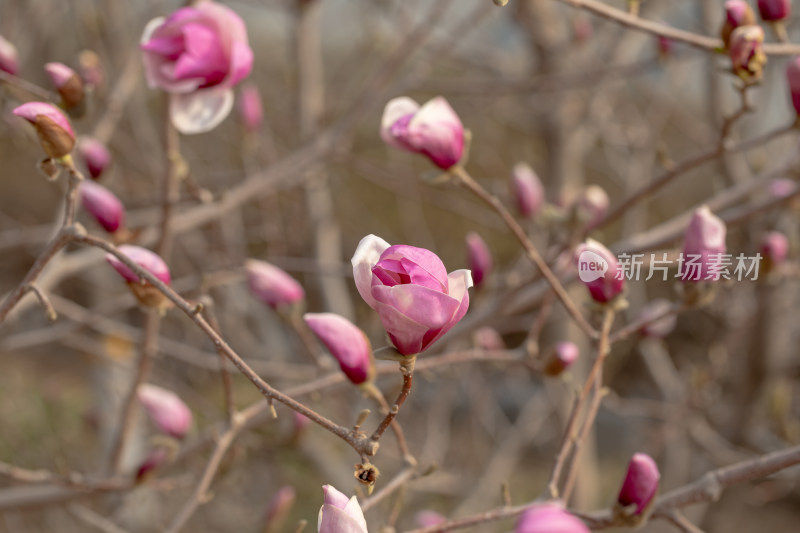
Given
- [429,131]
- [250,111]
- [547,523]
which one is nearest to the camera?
[547,523]

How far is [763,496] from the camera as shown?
2.45m

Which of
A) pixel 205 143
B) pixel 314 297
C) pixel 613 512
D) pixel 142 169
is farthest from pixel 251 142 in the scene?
pixel 314 297

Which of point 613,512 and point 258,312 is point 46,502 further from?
point 258,312

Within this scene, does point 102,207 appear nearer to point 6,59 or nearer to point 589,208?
point 6,59

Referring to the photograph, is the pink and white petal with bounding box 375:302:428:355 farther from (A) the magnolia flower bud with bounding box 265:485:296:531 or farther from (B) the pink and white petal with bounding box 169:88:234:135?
(A) the magnolia flower bud with bounding box 265:485:296:531

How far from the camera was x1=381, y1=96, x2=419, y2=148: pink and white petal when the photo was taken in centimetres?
91

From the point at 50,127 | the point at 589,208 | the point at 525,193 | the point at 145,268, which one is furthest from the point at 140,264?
the point at 525,193

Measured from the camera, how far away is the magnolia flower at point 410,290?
0.59 meters

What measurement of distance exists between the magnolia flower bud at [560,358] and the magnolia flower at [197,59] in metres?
0.62

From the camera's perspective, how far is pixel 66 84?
38.8 inches

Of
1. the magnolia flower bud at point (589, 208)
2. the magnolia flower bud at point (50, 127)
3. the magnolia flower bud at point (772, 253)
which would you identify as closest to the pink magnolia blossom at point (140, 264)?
the magnolia flower bud at point (50, 127)

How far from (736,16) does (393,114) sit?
48 centimetres

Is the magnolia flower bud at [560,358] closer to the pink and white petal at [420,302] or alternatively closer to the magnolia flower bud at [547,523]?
the pink and white petal at [420,302]

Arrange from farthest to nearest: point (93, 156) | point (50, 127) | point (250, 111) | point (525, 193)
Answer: point (250, 111) < point (525, 193) < point (93, 156) < point (50, 127)
